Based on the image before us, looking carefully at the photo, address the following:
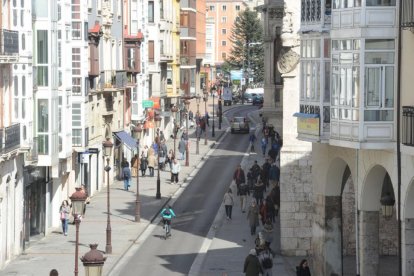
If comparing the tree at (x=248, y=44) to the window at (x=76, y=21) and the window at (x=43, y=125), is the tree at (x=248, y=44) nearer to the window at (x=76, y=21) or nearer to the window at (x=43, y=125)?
the window at (x=76, y=21)

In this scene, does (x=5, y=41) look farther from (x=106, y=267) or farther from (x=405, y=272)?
(x=405, y=272)

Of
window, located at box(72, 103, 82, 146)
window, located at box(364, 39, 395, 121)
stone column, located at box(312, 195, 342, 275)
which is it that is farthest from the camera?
window, located at box(72, 103, 82, 146)

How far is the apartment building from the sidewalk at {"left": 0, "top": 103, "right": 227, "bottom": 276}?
9740mm

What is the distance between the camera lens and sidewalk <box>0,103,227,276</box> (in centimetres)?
4927

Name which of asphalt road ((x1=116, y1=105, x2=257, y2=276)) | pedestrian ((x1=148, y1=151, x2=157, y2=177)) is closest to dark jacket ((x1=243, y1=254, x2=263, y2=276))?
asphalt road ((x1=116, y1=105, x2=257, y2=276))

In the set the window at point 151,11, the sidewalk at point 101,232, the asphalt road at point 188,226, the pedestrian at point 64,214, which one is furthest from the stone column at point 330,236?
the window at point 151,11

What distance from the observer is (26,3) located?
170ft

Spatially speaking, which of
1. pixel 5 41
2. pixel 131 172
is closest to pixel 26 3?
pixel 5 41

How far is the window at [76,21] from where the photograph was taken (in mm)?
63344

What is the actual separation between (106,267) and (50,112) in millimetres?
8448

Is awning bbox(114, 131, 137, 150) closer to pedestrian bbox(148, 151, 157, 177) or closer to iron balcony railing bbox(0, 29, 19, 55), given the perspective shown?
pedestrian bbox(148, 151, 157, 177)

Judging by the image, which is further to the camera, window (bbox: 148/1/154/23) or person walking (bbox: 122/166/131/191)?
window (bbox: 148/1/154/23)

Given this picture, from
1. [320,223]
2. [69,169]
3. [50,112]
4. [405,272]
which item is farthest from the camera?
[69,169]

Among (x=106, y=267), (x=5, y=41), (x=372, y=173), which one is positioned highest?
(x=5, y=41)
